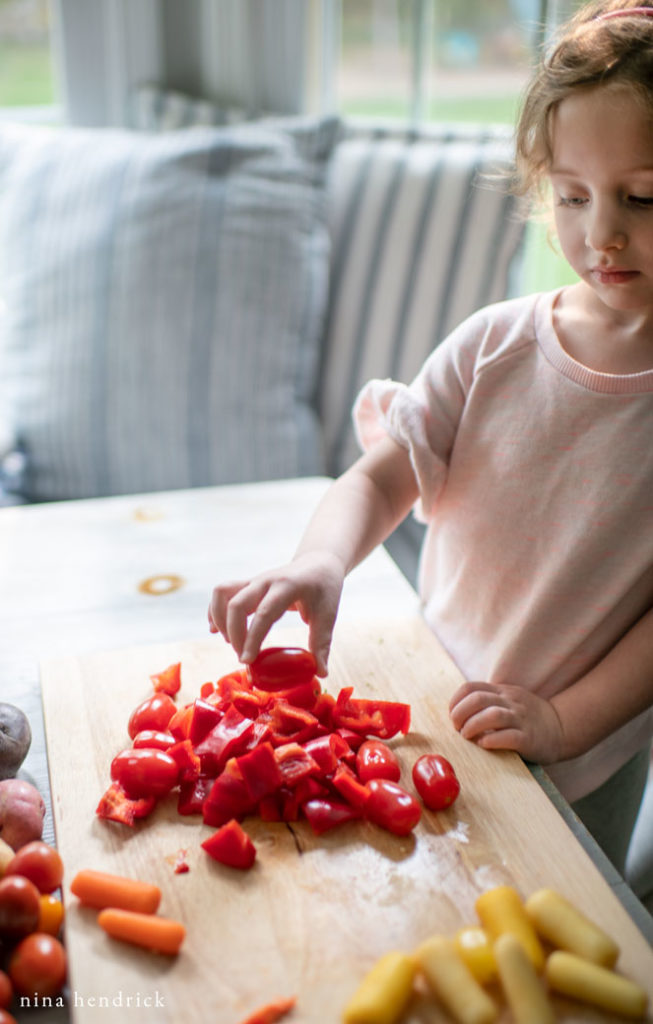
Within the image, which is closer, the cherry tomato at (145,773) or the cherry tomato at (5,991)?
the cherry tomato at (5,991)

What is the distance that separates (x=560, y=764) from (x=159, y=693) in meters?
0.44

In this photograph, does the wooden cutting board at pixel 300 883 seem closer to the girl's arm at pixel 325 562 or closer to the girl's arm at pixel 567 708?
the girl's arm at pixel 567 708

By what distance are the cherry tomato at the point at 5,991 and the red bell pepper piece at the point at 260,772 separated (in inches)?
8.4

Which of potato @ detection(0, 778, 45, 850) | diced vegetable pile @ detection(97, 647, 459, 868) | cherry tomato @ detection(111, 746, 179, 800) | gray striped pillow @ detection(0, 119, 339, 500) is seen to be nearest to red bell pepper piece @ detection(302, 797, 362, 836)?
diced vegetable pile @ detection(97, 647, 459, 868)

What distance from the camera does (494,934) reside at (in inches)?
26.0

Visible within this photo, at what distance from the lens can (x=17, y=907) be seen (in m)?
0.68

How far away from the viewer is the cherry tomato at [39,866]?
0.71 m

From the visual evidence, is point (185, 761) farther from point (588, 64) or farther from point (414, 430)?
point (588, 64)

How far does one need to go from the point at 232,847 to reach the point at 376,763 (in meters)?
0.15

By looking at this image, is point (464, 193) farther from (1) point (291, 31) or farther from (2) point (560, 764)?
(2) point (560, 764)

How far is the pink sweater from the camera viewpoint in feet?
3.28

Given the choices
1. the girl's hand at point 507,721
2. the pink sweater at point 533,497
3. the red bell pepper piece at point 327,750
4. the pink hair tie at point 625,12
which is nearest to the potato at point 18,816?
the red bell pepper piece at point 327,750

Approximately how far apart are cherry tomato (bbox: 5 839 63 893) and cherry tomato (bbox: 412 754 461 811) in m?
0.29

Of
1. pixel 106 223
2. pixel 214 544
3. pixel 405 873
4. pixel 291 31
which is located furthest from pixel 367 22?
pixel 405 873
